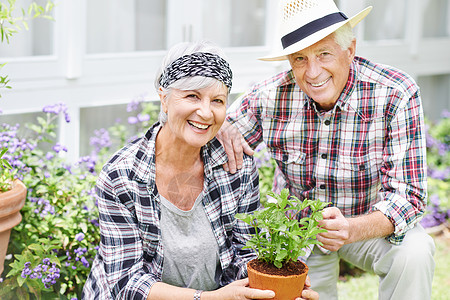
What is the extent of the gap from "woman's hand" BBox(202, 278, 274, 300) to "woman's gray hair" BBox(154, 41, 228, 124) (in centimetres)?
67

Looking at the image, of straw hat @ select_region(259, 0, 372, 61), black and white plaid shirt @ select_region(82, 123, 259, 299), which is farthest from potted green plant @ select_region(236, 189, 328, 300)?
straw hat @ select_region(259, 0, 372, 61)

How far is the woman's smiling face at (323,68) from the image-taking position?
2523 millimetres

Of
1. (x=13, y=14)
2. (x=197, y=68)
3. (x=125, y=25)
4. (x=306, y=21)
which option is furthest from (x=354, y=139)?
(x=13, y=14)

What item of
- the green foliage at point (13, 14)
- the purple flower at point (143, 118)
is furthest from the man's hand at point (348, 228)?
the purple flower at point (143, 118)

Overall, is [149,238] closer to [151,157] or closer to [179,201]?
[179,201]

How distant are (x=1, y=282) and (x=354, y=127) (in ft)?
5.30

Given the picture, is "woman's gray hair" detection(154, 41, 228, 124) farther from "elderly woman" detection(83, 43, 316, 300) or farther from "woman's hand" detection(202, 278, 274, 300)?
"woman's hand" detection(202, 278, 274, 300)

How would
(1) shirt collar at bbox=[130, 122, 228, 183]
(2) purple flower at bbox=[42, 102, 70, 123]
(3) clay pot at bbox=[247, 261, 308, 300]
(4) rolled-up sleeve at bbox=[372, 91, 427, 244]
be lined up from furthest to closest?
(2) purple flower at bbox=[42, 102, 70, 123]
(4) rolled-up sleeve at bbox=[372, 91, 427, 244]
(1) shirt collar at bbox=[130, 122, 228, 183]
(3) clay pot at bbox=[247, 261, 308, 300]

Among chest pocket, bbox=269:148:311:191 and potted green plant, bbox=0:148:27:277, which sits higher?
chest pocket, bbox=269:148:311:191

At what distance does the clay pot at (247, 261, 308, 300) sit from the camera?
2.01m

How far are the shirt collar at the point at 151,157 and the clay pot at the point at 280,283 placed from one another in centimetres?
52

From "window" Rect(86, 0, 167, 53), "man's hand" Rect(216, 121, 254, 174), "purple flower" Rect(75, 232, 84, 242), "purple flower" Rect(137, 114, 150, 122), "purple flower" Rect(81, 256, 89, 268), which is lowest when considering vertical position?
"purple flower" Rect(81, 256, 89, 268)

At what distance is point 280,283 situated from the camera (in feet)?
6.63

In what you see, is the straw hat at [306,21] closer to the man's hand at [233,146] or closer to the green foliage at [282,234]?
the man's hand at [233,146]
